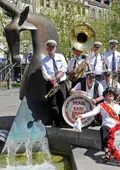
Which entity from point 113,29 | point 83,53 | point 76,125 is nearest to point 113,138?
point 76,125

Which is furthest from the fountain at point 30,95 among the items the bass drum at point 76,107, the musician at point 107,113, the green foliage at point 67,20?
the green foliage at point 67,20

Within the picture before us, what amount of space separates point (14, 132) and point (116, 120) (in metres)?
2.04

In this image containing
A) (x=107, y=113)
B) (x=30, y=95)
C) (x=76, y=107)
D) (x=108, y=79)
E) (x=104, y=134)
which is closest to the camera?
(x=104, y=134)

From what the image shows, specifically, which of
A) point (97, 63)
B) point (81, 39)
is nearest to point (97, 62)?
point (97, 63)

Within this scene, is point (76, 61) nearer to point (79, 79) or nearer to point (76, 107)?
point (79, 79)

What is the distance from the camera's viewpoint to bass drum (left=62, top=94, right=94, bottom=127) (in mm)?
6167

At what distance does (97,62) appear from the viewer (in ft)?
23.3

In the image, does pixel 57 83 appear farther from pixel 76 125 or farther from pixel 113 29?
pixel 113 29

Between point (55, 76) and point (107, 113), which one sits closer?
point (107, 113)

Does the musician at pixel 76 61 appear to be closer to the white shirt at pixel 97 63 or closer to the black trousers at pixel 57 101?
the white shirt at pixel 97 63

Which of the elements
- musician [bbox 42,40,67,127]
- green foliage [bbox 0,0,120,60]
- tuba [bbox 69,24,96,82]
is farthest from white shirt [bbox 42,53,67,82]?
green foliage [bbox 0,0,120,60]

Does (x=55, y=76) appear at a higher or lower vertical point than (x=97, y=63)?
lower

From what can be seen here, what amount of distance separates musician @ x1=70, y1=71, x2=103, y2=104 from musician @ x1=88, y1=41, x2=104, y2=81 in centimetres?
55

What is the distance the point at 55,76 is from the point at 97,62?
1.01m
